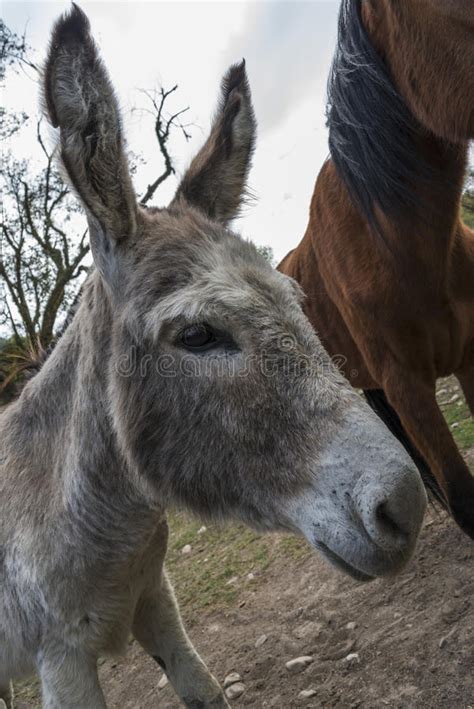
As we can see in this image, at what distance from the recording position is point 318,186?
3.99 metres

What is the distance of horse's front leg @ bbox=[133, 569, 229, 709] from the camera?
2879mm

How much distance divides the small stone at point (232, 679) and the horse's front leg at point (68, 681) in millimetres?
1436

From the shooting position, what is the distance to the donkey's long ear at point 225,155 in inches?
112

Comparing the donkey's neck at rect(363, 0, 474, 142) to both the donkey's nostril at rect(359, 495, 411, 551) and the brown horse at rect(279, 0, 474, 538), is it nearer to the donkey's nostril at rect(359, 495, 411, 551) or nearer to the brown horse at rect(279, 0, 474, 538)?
the brown horse at rect(279, 0, 474, 538)

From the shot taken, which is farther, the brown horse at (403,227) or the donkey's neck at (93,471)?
the brown horse at (403,227)

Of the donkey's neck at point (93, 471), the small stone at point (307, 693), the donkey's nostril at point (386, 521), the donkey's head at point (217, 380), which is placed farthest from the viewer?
the small stone at point (307, 693)

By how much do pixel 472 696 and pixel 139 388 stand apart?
6.81 feet

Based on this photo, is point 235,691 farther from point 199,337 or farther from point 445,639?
point 199,337

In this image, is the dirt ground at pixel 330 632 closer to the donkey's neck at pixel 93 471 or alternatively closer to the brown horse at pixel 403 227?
the brown horse at pixel 403 227

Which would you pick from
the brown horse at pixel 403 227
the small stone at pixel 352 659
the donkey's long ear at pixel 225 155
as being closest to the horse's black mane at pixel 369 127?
the brown horse at pixel 403 227

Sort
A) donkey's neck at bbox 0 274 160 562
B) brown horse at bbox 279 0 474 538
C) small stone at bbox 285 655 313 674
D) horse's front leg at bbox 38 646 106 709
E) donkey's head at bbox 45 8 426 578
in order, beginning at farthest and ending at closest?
1. small stone at bbox 285 655 313 674
2. brown horse at bbox 279 0 474 538
3. donkey's neck at bbox 0 274 160 562
4. horse's front leg at bbox 38 646 106 709
5. donkey's head at bbox 45 8 426 578

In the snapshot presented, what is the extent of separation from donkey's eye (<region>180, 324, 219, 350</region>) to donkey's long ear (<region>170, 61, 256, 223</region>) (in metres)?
0.92

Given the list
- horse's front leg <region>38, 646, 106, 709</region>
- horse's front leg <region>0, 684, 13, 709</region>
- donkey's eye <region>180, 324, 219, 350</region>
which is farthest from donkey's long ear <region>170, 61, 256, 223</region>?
horse's front leg <region>0, 684, 13, 709</region>

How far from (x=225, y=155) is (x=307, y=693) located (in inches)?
113
